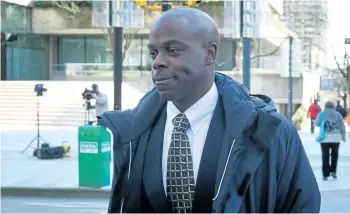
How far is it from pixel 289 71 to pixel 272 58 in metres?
18.5

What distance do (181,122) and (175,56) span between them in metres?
0.26

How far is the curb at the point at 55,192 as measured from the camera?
1082 centimetres

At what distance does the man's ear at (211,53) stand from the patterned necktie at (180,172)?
0.22 meters

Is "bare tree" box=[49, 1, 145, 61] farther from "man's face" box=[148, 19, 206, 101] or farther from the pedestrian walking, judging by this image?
"man's face" box=[148, 19, 206, 101]

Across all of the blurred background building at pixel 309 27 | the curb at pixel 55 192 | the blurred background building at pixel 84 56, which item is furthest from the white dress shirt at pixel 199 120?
the blurred background building at pixel 309 27

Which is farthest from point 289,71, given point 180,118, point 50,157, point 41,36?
point 41,36

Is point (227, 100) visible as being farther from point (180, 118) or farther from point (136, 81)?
point (136, 81)

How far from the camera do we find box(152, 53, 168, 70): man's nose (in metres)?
2.07

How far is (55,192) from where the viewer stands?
1109 centimetres

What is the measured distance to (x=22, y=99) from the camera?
32.5 m

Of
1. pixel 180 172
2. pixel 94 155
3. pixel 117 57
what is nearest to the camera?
pixel 180 172

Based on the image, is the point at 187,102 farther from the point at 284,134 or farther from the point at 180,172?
the point at 284,134

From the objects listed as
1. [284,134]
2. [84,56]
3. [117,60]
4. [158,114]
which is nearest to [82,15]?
[84,56]

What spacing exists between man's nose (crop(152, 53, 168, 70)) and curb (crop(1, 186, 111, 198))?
28.9 feet
